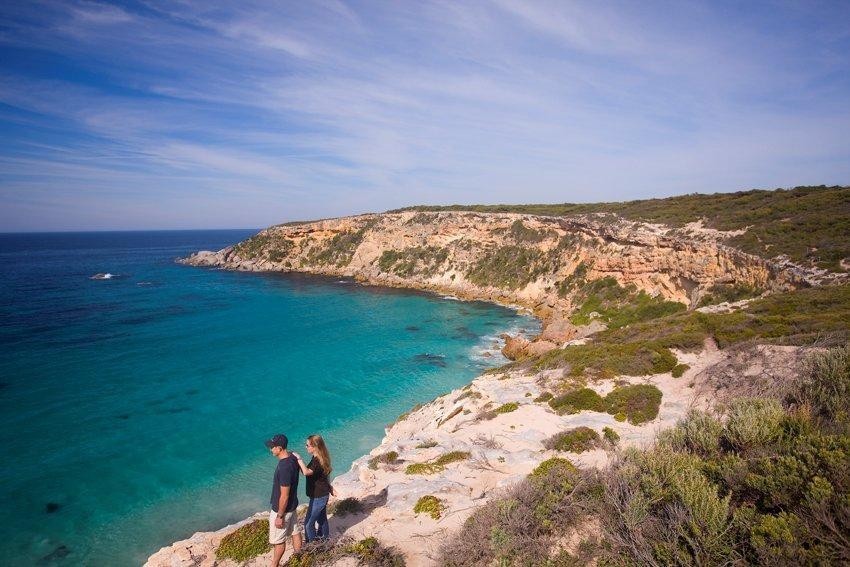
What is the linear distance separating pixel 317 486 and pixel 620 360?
14627mm

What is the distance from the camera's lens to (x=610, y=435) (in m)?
12.2

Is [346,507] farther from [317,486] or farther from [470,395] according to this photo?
[470,395]

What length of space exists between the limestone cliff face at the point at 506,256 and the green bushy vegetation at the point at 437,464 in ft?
81.5

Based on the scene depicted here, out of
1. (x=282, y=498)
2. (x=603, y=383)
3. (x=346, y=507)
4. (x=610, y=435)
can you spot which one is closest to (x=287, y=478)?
(x=282, y=498)

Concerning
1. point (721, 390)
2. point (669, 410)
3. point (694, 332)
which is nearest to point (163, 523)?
point (669, 410)

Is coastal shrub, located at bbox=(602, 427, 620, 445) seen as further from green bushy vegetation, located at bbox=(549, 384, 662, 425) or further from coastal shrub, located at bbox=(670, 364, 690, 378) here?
coastal shrub, located at bbox=(670, 364, 690, 378)

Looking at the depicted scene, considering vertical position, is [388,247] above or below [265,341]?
above

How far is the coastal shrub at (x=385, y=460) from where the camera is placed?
12448 mm

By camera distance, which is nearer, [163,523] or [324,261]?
[163,523]

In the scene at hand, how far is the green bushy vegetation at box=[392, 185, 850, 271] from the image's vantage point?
27047 millimetres

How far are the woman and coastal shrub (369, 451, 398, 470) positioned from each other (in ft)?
15.2

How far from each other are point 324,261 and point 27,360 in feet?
189

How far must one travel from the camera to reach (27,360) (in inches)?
1270

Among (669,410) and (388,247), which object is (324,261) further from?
(669,410)
